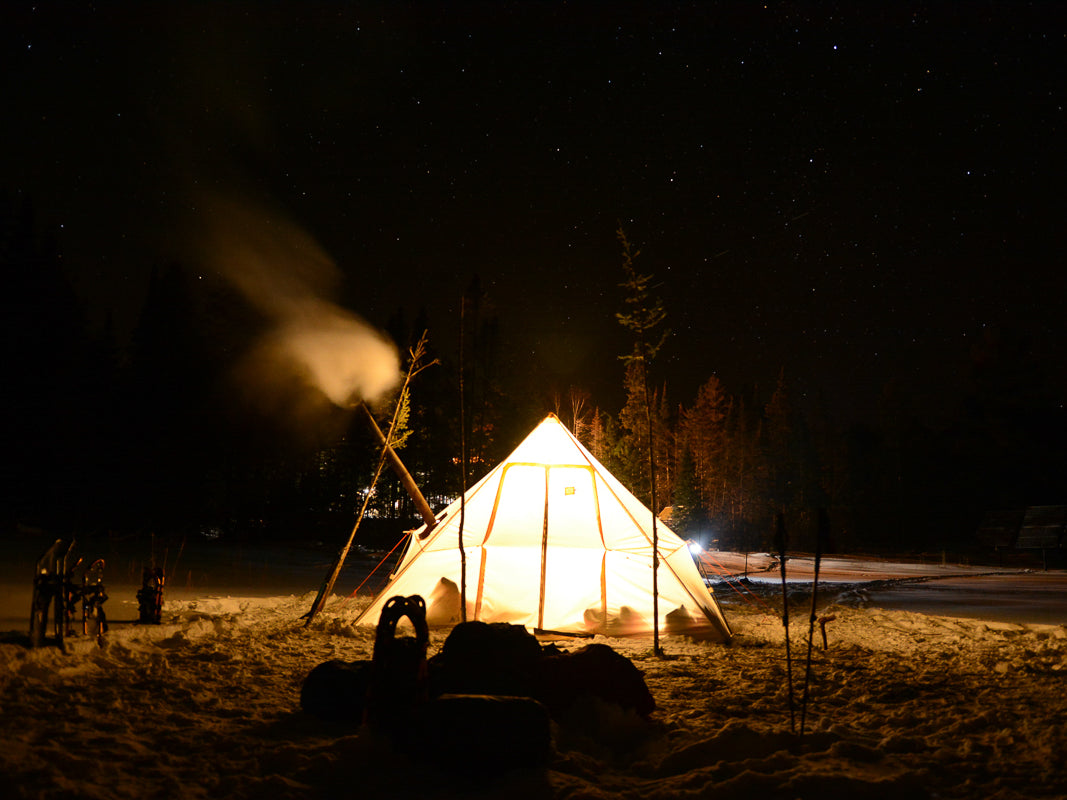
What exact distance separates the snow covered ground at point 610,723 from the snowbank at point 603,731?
0.6 inches

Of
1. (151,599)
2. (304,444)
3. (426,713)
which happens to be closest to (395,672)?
(426,713)

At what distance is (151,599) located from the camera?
23.8ft

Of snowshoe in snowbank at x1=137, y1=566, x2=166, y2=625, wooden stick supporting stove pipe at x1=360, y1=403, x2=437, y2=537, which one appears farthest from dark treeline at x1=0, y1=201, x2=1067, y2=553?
snowshoe in snowbank at x1=137, y1=566, x2=166, y2=625

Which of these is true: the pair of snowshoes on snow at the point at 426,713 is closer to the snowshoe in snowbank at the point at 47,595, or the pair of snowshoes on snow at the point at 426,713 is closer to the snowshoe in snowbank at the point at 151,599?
the snowshoe in snowbank at the point at 47,595

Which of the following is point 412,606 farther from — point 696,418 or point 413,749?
point 696,418

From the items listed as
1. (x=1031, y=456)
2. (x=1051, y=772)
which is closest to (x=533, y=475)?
(x=1051, y=772)

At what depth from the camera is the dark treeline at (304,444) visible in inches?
854

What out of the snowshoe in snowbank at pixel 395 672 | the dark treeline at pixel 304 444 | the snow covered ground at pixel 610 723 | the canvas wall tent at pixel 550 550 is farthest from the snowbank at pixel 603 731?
the dark treeline at pixel 304 444

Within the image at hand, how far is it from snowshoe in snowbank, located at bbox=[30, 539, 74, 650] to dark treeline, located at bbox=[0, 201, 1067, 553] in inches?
336

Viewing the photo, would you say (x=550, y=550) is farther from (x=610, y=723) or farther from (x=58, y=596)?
(x=58, y=596)

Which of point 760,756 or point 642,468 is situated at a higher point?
point 642,468

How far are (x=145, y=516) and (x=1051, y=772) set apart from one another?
86.5ft

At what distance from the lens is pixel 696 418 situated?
187ft

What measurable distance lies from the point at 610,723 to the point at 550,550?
18.0 feet
